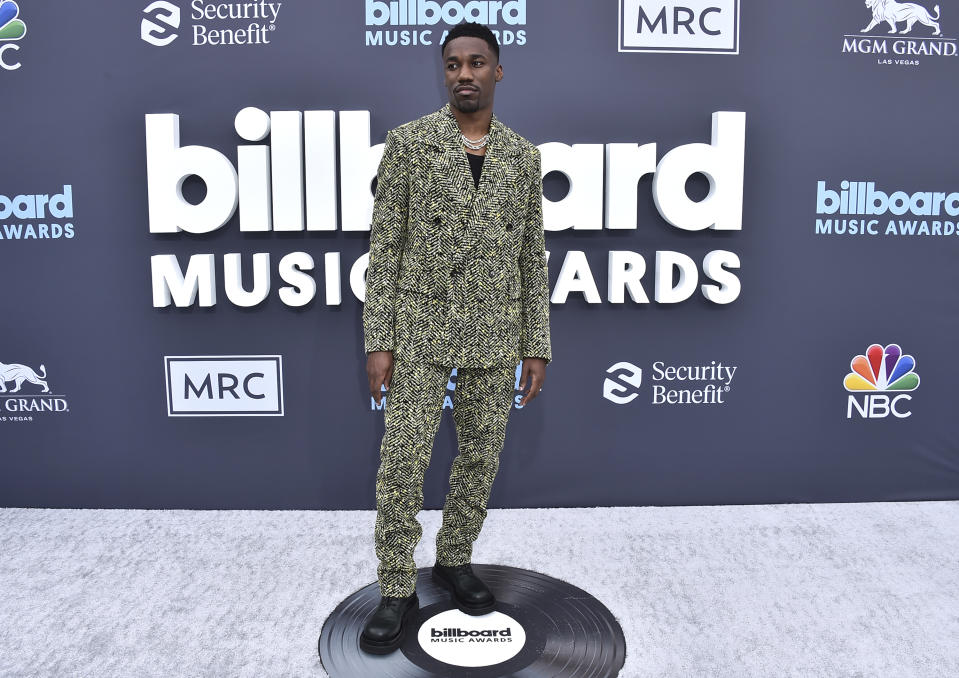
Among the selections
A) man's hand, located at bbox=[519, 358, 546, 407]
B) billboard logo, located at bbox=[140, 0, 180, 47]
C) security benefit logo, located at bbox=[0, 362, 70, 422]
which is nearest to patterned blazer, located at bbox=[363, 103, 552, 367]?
man's hand, located at bbox=[519, 358, 546, 407]

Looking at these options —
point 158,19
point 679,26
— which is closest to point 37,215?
point 158,19

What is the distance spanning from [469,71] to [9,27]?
2124 mm

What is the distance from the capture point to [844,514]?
9.52 ft

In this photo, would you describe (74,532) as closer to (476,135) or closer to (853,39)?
(476,135)

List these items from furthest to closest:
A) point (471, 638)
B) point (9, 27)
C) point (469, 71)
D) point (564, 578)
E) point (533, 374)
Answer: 1. point (9, 27)
2. point (564, 578)
3. point (533, 374)
4. point (471, 638)
5. point (469, 71)

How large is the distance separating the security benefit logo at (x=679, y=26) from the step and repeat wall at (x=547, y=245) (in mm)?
12

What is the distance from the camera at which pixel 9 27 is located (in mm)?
2744

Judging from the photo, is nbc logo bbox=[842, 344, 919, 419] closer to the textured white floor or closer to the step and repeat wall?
the step and repeat wall

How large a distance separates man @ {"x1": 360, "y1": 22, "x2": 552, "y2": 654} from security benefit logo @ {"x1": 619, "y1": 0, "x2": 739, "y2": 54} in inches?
→ 44.7

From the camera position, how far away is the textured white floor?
1.91m

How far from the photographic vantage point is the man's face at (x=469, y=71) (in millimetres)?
1834

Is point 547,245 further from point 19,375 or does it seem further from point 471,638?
point 19,375

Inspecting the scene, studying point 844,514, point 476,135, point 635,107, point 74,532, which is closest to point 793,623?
point 844,514

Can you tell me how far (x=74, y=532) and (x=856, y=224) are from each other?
3.44 m
